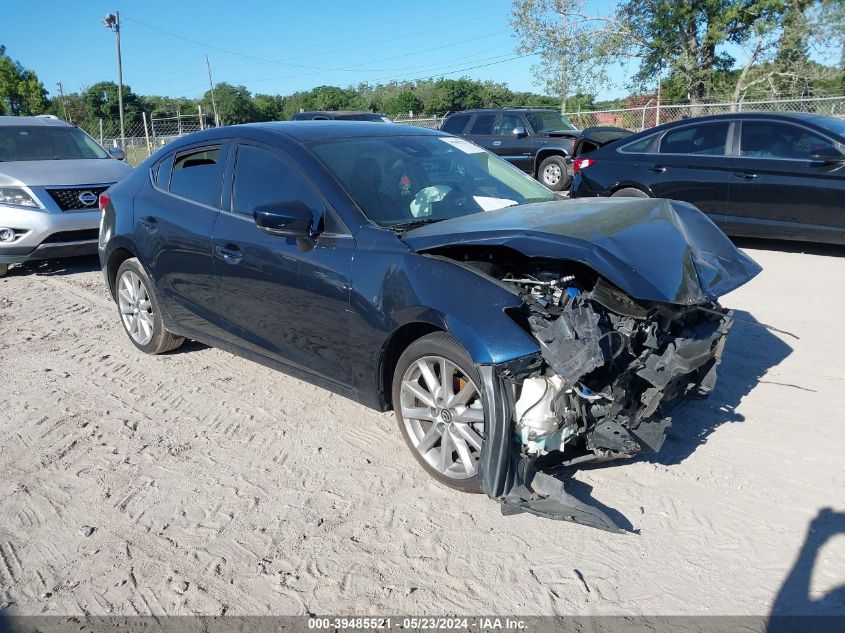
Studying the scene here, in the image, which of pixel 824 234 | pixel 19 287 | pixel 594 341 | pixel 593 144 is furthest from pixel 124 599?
pixel 593 144

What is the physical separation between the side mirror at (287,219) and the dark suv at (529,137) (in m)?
12.1

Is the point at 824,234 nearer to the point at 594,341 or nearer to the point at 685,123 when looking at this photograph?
the point at 685,123

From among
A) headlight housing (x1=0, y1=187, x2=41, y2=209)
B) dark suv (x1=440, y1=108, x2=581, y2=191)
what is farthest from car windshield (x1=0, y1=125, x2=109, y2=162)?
dark suv (x1=440, y1=108, x2=581, y2=191)

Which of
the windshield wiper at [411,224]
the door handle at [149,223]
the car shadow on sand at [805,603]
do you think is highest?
the windshield wiper at [411,224]

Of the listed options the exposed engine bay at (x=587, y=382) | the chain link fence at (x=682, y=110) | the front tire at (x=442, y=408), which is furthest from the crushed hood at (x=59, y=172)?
the chain link fence at (x=682, y=110)

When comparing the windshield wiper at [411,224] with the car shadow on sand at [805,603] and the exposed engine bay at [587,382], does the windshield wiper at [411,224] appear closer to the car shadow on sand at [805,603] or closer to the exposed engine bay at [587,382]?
the exposed engine bay at [587,382]

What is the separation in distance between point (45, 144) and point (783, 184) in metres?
9.84

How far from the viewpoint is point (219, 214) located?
4.63 m

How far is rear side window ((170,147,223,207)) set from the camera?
477 centimetres

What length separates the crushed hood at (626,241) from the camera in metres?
3.12

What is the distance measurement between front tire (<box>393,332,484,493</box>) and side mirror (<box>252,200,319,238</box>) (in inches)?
36.9

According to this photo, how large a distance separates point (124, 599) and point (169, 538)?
1.39 ft

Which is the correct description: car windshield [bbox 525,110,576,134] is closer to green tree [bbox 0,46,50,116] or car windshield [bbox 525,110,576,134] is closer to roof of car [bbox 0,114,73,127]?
roof of car [bbox 0,114,73,127]

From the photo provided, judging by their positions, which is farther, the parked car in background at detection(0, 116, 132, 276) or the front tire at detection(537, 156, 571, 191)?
the front tire at detection(537, 156, 571, 191)
